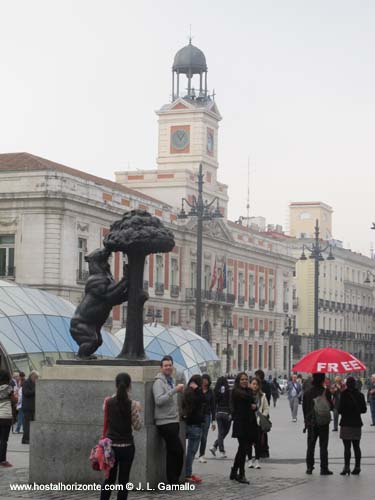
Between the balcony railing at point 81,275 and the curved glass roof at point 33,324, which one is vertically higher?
the balcony railing at point 81,275

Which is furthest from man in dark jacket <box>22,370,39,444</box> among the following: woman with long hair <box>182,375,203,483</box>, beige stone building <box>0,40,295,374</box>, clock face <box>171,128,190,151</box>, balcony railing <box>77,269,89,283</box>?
clock face <box>171,128,190,151</box>

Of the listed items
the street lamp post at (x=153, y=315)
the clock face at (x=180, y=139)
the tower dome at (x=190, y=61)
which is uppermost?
the tower dome at (x=190, y=61)

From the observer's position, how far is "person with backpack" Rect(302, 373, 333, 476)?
15422 mm

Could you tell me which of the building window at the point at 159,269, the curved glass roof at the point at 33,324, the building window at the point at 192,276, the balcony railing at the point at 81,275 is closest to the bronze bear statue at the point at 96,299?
the curved glass roof at the point at 33,324

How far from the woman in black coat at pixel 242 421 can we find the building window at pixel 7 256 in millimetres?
38798

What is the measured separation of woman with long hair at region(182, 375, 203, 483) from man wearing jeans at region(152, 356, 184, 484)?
99 cm

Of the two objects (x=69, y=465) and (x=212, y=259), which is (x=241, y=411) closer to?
(x=69, y=465)

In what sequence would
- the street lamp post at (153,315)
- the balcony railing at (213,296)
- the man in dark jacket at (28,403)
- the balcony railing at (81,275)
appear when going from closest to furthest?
the man in dark jacket at (28,403), the balcony railing at (81,275), the street lamp post at (153,315), the balcony railing at (213,296)

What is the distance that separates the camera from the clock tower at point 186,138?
74312mm

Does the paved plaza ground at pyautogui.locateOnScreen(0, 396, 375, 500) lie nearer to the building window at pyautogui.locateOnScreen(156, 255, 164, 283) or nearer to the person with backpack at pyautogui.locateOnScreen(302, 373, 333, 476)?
the person with backpack at pyautogui.locateOnScreen(302, 373, 333, 476)

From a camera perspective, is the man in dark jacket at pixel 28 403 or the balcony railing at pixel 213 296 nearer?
the man in dark jacket at pixel 28 403

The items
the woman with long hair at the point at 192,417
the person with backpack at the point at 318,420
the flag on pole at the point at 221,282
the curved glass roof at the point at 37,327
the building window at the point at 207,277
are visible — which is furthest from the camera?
the building window at the point at 207,277

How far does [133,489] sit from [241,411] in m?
2.14

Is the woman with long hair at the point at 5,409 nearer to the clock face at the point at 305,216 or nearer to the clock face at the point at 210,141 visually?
the clock face at the point at 210,141
